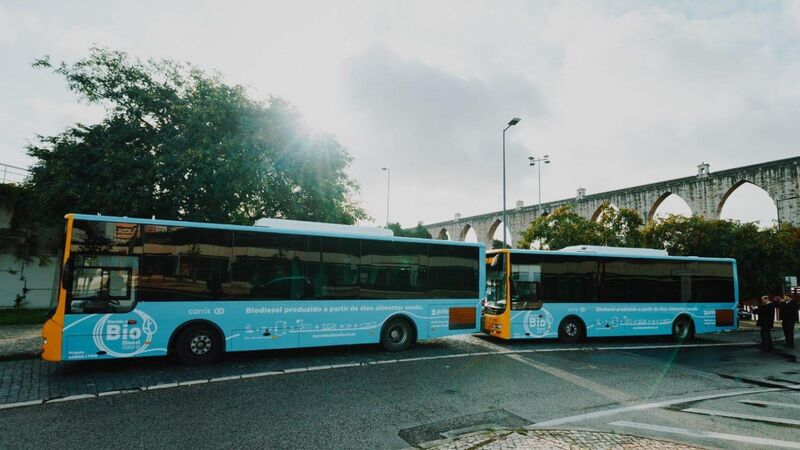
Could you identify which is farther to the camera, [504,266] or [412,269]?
[504,266]

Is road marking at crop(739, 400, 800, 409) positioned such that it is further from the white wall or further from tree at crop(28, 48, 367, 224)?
the white wall

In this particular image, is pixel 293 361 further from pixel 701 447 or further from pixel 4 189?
pixel 4 189

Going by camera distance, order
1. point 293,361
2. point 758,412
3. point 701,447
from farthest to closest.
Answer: point 293,361 < point 758,412 < point 701,447

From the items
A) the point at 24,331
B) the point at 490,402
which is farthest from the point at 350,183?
the point at 490,402

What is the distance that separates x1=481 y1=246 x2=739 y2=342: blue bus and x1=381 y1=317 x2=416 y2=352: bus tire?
295 centimetres

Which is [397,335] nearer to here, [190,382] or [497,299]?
[497,299]

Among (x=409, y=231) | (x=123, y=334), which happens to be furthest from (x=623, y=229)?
(x=409, y=231)

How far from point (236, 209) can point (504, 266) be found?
10.7 metres

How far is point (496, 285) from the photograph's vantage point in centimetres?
1263

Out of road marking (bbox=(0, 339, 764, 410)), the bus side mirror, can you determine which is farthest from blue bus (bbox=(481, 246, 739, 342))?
the bus side mirror

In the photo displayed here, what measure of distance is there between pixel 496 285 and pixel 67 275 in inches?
404

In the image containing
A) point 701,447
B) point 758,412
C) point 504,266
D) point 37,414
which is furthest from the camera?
point 504,266

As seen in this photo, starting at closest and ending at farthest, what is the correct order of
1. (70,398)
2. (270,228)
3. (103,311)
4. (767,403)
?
(70,398) < (767,403) < (103,311) < (270,228)

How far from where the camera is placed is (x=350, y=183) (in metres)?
19.8
